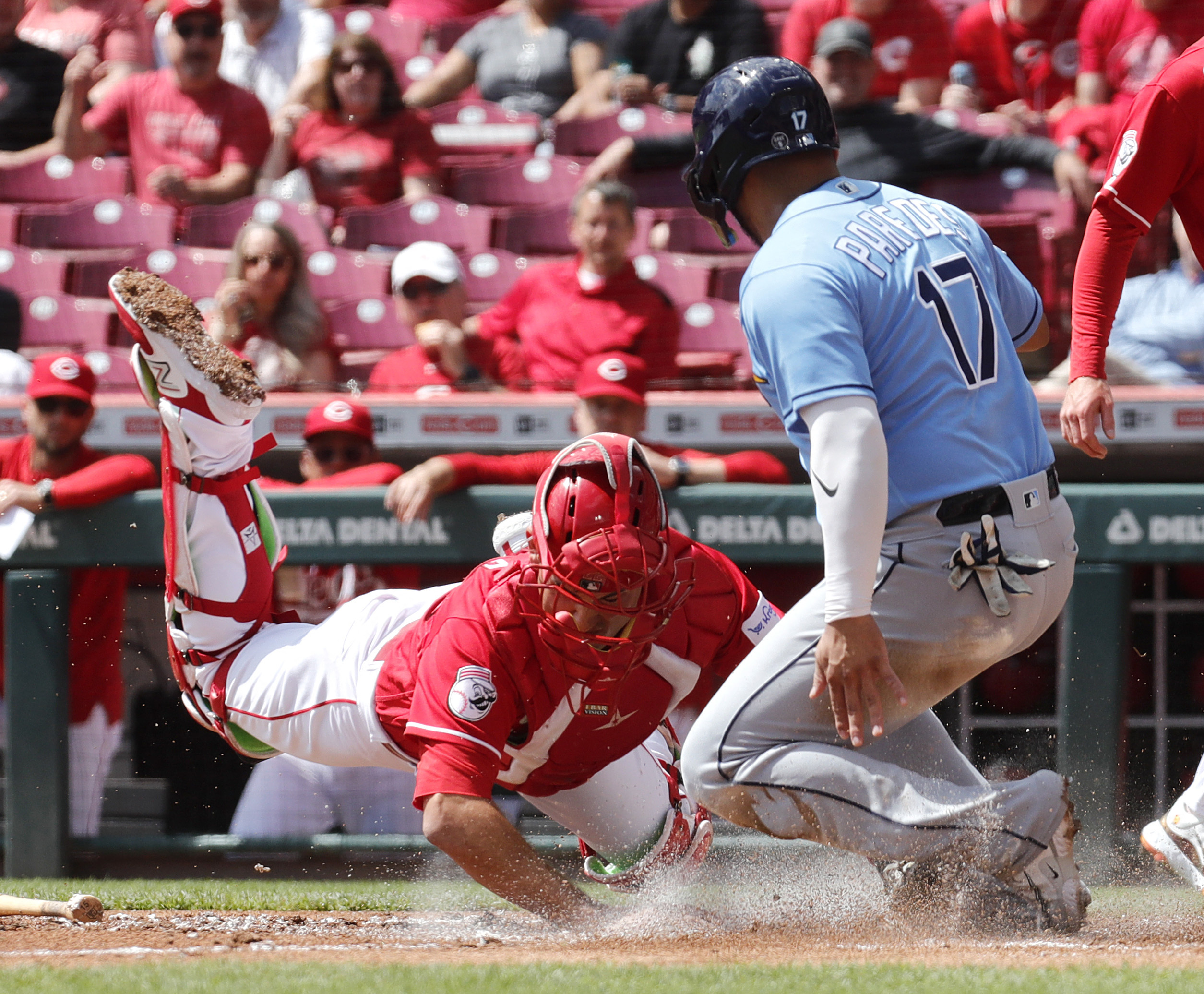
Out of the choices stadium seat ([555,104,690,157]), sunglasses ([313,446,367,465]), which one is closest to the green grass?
sunglasses ([313,446,367,465])

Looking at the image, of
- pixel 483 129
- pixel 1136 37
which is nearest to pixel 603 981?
pixel 1136 37

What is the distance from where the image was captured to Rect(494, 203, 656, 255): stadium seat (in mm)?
5742

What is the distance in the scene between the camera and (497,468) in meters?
4.14

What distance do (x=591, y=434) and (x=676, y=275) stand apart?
157cm

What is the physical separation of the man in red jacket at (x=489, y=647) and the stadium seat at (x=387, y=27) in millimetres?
3709

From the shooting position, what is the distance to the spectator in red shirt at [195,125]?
6121mm

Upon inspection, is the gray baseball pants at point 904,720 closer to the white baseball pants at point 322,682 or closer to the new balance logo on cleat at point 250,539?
the white baseball pants at point 322,682

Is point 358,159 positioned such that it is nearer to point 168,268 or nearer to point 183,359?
point 168,268

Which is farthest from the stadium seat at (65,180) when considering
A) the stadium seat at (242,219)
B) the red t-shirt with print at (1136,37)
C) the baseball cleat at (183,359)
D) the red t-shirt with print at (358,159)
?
the red t-shirt with print at (1136,37)

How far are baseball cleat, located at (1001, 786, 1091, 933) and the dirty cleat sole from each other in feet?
1.04

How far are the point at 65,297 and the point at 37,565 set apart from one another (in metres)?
2.06

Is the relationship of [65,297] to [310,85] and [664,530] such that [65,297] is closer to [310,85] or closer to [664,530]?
[310,85]

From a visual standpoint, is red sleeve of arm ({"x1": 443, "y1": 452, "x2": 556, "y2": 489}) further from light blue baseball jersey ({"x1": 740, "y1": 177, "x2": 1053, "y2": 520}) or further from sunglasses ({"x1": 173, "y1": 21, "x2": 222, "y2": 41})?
sunglasses ({"x1": 173, "y1": 21, "x2": 222, "y2": 41})

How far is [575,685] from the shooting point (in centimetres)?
275
